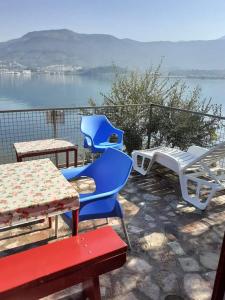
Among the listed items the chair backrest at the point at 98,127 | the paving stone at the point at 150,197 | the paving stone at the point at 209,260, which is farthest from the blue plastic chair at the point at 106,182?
the chair backrest at the point at 98,127

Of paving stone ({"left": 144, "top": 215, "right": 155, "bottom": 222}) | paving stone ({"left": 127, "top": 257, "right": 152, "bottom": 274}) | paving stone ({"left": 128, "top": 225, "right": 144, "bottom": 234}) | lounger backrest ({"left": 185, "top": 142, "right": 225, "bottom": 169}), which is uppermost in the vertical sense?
lounger backrest ({"left": 185, "top": 142, "right": 225, "bottom": 169})

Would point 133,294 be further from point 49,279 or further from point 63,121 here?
point 63,121

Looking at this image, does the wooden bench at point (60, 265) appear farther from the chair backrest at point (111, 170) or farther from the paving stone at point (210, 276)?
the paving stone at point (210, 276)

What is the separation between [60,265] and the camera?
1.37 meters

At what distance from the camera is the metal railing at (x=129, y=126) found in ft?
15.1

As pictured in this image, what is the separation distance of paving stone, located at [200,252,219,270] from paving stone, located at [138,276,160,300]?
1.71 ft

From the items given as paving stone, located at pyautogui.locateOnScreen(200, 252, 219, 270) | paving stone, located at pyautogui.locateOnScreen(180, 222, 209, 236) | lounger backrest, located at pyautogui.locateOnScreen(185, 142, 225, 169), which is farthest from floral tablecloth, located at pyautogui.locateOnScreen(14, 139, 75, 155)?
paving stone, located at pyautogui.locateOnScreen(200, 252, 219, 270)

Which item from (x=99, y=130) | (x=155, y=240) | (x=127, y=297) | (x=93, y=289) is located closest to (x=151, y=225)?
(x=155, y=240)

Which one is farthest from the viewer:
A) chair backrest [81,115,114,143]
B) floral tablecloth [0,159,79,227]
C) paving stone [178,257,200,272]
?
chair backrest [81,115,114,143]

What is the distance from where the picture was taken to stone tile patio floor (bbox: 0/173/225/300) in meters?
1.93

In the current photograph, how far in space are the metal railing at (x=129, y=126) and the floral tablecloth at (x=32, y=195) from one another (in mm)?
2488

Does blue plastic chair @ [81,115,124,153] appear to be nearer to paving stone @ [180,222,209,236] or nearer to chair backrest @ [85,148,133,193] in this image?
chair backrest @ [85,148,133,193]

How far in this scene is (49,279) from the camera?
132 centimetres

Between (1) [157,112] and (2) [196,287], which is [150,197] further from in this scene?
(1) [157,112]
